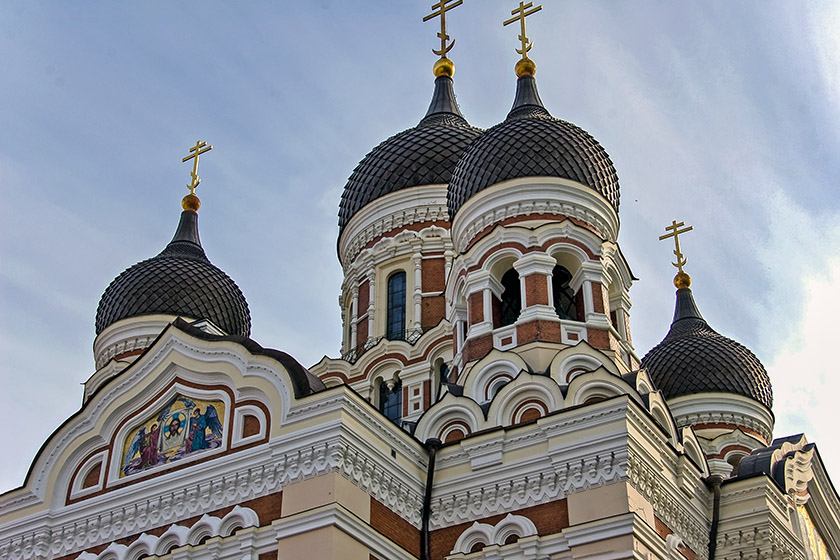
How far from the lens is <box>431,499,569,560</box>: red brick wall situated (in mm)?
12133

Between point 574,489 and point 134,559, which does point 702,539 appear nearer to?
point 574,489

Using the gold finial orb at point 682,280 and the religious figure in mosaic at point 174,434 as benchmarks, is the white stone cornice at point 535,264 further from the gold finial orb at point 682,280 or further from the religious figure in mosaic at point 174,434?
the gold finial orb at point 682,280

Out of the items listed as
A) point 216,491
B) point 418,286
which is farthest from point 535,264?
point 216,491

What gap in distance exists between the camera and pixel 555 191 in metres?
16.8

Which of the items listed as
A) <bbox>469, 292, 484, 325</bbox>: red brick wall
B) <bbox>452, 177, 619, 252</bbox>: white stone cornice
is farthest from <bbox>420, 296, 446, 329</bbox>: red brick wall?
<bbox>469, 292, 484, 325</bbox>: red brick wall

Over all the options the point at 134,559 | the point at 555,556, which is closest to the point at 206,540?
the point at 134,559

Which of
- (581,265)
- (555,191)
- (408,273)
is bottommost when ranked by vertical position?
(581,265)

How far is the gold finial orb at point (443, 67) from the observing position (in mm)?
23734

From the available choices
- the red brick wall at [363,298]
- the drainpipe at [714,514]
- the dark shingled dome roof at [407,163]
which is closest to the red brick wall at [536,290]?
the drainpipe at [714,514]

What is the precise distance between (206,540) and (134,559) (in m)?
1.07

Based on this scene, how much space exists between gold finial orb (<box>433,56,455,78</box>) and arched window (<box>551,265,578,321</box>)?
8.30 metres

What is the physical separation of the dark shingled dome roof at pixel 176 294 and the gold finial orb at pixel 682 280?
8.93 m

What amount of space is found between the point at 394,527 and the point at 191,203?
11.8 meters

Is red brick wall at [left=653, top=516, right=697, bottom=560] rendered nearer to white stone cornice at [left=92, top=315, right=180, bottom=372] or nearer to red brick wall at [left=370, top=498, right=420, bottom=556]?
red brick wall at [left=370, top=498, right=420, bottom=556]
